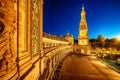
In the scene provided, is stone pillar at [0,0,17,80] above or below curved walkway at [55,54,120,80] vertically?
above

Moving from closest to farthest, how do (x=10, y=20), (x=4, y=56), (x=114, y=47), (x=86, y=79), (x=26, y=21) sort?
(x=4, y=56) → (x=10, y=20) → (x=26, y=21) → (x=86, y=79) → (x=114, y=47)

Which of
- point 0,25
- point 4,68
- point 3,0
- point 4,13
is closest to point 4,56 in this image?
point 4,68

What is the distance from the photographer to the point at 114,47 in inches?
3250

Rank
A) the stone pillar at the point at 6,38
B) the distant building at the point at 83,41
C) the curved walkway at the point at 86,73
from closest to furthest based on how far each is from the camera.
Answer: the stone pillar at the point at 6,38, the curved walkway at the point at 86,73, the distant building at the point at 83,41

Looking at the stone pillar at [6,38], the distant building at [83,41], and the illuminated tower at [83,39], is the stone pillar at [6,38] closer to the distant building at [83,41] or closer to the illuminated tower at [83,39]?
the distant building at [83,41]

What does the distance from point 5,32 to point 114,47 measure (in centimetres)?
8651

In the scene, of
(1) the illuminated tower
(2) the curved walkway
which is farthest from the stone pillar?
(1) the illuminated tower

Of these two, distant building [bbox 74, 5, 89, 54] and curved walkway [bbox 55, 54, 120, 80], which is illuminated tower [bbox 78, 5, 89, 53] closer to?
distant building [bbox 74, 5, 89, 54]

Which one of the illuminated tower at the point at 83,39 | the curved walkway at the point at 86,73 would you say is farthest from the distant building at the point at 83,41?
the curved walkway at the point at 86,73

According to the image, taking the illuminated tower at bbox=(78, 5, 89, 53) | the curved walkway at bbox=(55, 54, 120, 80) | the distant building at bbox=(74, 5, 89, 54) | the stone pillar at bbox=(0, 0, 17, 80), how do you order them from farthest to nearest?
the illuminated tower at bbox=(78, 5, 89, 53) < the distant building at bbox=(74, 5, 89, 54) < the curved walkway at bbox=(55, 54, 120, 80) < the stone pillar at bbox=(0, 0, 17, 80)

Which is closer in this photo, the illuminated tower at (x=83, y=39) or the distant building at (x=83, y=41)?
the distant building at (x=83, y=41)

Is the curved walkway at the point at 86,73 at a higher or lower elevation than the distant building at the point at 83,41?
lower

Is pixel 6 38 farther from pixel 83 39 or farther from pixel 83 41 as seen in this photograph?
pixel 83 39

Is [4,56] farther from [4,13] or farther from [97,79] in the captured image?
[97,79]
